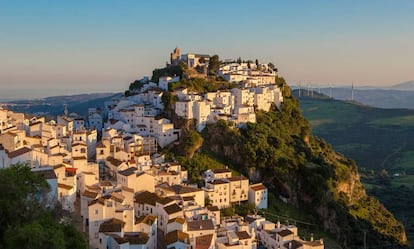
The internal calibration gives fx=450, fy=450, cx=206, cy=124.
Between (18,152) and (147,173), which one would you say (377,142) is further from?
(18,152)

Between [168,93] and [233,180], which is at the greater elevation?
[168,93]

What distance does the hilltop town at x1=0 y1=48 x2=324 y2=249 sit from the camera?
86.1ft

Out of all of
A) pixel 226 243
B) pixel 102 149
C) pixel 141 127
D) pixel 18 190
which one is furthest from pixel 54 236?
pixel 141 127

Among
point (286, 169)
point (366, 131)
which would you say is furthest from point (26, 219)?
point (366, 131)

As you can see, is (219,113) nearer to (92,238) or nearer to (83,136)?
(83,136)

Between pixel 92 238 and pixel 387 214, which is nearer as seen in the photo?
pixel 92 238

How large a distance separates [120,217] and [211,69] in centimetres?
3956

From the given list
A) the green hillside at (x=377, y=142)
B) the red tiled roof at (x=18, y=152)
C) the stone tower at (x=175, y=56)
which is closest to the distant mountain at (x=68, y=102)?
the stone tower at (x=175, y=56)

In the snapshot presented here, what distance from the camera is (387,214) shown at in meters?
57.6

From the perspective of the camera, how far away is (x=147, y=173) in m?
33.1

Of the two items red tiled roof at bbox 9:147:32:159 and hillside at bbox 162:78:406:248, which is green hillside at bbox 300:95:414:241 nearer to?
hillside at bbox 162:78:406:248

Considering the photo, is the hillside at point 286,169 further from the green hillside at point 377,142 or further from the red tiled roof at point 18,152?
the red tiled roof at point 18,152

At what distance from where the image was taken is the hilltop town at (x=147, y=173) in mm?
26250

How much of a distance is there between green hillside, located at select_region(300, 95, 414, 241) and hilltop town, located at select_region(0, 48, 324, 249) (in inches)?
1197
